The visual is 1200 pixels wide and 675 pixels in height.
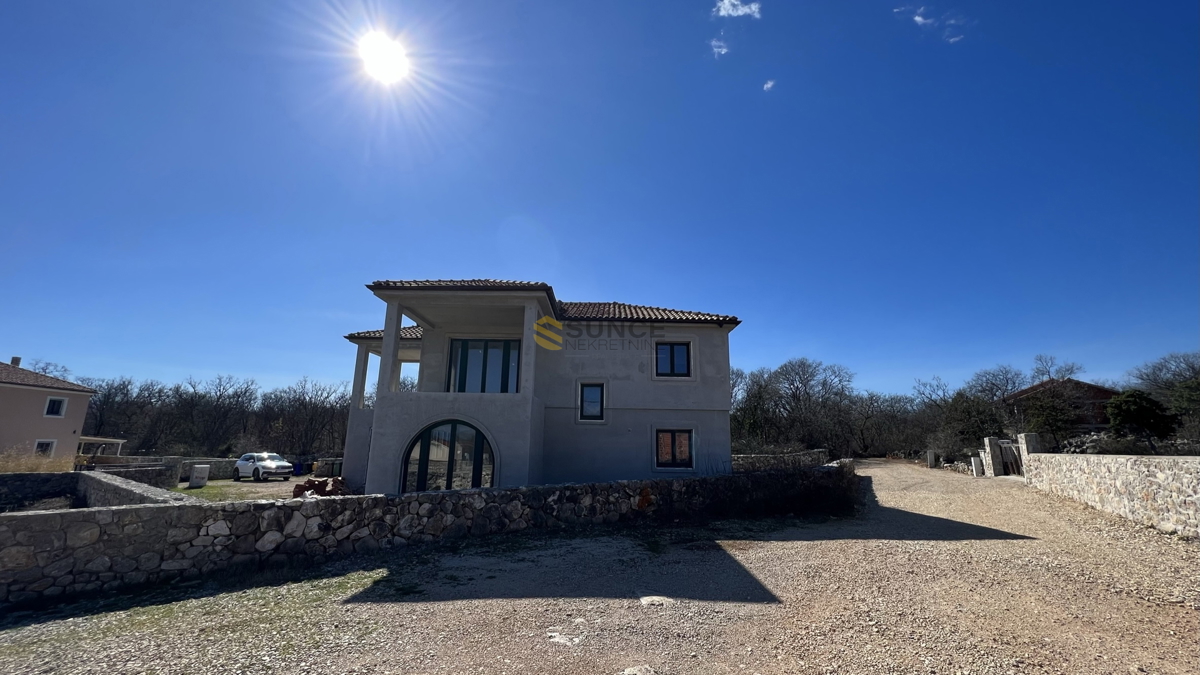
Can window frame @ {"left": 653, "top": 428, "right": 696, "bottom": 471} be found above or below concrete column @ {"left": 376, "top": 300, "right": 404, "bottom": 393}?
below

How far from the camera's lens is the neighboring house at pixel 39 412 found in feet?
→ 81.5

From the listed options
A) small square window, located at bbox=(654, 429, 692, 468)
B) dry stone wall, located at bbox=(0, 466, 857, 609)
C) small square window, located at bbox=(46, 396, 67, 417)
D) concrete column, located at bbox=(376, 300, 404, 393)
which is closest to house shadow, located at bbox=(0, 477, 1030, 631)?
dry stone wall, located at bbox=(0, 466, 857, 609)

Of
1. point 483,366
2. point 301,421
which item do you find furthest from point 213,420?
point 483,366

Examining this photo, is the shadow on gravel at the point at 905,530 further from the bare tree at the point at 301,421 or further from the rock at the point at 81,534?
the bare tree at the point at 301,421

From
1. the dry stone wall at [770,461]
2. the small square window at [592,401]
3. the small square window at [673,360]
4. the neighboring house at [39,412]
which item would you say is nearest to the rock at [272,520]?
the small square window at [592,401]

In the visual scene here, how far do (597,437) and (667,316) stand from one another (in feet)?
15.5

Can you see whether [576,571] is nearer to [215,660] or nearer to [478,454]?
[215,660]

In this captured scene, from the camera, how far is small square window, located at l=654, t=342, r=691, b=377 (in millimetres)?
16047

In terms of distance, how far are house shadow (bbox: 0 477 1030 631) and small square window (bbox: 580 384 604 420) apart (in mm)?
5134

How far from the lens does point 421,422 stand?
41.4ft

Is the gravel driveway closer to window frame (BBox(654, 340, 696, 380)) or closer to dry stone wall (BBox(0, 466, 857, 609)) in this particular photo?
dry stone wall (BBox(0, 466, 857, 609))

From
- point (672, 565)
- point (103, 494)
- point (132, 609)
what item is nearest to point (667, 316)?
point (672, 565)

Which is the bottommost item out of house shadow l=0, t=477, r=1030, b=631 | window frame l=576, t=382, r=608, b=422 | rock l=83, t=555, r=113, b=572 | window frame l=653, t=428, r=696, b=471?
house shadow l=0, t=477, r=1030, b=631

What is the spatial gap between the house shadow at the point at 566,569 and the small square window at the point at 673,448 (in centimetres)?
433
